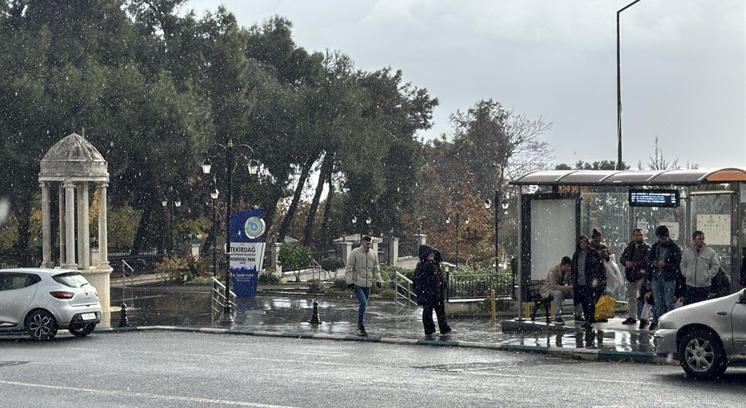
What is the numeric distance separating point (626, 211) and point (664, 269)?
3.40 metres

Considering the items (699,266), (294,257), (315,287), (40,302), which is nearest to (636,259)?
(699,266)

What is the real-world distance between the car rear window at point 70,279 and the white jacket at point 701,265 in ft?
39.3

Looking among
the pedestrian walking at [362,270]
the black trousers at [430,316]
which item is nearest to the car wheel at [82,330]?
the pedestrian walking at [362,270]

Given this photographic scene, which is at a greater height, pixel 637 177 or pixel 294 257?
pixel 637 177

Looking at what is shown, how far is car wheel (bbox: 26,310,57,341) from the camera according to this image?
24.1 meters

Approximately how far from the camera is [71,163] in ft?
113

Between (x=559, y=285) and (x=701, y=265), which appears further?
(x=559, y=285)

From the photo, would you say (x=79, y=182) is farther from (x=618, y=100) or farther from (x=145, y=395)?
(x=145, y=395)

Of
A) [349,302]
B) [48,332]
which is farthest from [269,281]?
[48,332]

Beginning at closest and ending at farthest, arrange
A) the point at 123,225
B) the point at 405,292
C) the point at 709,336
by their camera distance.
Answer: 1. the point at 709,336
2. the point at 405,292
3. the point at 123,225

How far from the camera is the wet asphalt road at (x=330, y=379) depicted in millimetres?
13820

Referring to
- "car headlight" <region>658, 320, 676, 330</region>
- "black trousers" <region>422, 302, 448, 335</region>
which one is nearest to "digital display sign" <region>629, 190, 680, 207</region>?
"black trousers" <region>422, 302, 448, 335</region>

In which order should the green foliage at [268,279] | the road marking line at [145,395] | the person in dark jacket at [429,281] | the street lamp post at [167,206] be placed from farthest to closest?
the street lamp post at [167,206] → the green foliage at [268,279] → the person in dark jacket at [429,281] → the road marking line at [145,395]

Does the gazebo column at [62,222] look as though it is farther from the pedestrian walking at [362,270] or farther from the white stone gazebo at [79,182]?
the pedestrian walking at [362,270]
